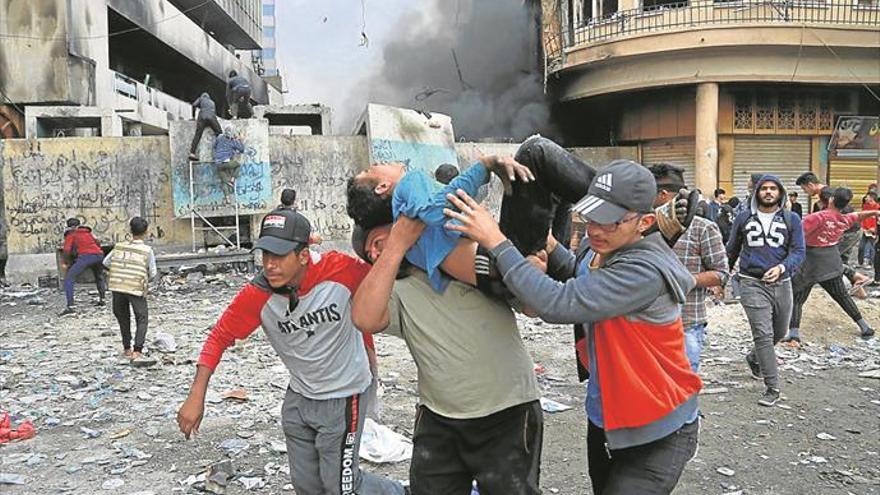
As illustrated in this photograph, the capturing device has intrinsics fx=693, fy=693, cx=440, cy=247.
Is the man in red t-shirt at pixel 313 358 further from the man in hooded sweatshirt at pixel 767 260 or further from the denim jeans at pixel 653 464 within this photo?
the man in hooded sweatshirt at pixel 767 260

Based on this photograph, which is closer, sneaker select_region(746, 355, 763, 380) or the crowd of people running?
the crowd of people running

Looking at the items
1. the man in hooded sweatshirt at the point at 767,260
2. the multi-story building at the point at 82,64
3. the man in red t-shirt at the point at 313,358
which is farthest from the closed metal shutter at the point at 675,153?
the man in red t-shirt at the point at 313,358

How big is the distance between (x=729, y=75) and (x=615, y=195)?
1606 cm

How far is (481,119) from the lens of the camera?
21.8 metres

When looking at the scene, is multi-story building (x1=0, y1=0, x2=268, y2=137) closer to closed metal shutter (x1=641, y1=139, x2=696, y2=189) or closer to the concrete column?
the concrete column

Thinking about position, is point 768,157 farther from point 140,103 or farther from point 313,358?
point 313,358

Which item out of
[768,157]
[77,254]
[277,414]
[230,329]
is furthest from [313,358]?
[768,157]

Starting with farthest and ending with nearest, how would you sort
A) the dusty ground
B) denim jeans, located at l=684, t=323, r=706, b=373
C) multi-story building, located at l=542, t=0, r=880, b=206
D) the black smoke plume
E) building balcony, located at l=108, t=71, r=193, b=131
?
the black smoke plume < building balcony, located at l=108, t=71, r=193, b=131 < multi-story building, located at l=542, t=0, r=880, b=206 < the dusty ground < denim jeans, located at l=684, t=323, r=706, b=373

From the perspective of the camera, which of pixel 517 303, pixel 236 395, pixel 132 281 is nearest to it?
pixel 517 303

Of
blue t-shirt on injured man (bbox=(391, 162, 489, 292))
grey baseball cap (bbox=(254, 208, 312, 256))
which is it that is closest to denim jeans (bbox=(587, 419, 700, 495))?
blue t-shirt on injured man (bbox=(391, 162, 489, 292))

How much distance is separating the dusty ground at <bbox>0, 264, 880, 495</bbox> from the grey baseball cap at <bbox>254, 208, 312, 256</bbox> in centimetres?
181

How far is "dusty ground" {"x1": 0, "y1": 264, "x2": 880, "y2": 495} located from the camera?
3.84 metres

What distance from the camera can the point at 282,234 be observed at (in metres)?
2.44

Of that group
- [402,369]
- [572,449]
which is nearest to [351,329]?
[572,449]
